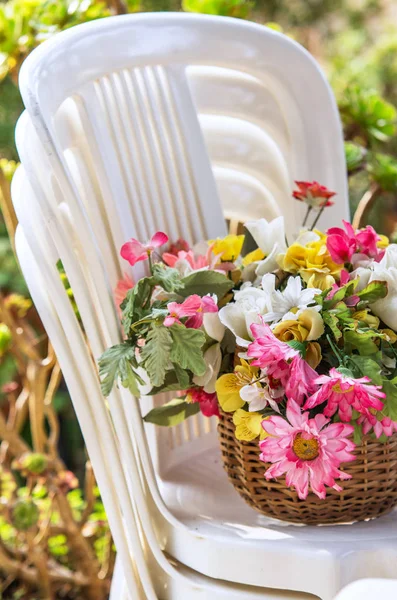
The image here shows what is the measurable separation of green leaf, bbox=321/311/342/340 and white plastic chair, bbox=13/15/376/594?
248mm

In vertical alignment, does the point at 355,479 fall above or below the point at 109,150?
below

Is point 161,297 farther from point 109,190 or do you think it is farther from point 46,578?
point 46,578

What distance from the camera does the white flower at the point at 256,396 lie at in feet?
2.68

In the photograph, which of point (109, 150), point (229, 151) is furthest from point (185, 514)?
point (229, 151)

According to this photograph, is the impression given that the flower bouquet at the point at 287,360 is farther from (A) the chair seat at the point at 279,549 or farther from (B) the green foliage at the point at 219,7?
(B) the green foliage at the point at 219,7

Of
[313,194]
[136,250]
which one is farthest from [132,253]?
[313,194]

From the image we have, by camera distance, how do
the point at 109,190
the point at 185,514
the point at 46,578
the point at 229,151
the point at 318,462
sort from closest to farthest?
the point at 318,462 → the point at 185,514 → the point at 109,190 → the point at 229,151 → the point at 46,578

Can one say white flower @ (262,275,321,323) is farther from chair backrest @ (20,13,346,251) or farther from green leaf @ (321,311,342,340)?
chair backrest @ (20,13,346,251)

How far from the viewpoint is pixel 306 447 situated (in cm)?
78

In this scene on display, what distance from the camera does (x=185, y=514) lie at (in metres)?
1.01

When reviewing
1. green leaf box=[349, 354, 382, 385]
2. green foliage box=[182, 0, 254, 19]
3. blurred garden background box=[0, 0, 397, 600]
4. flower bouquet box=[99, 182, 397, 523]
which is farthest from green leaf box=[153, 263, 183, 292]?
green foliage box=[182, 0, 254, 19]

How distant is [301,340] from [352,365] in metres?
0.06

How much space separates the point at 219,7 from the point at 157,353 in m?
0.92

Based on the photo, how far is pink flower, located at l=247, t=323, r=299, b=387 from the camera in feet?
2.54
